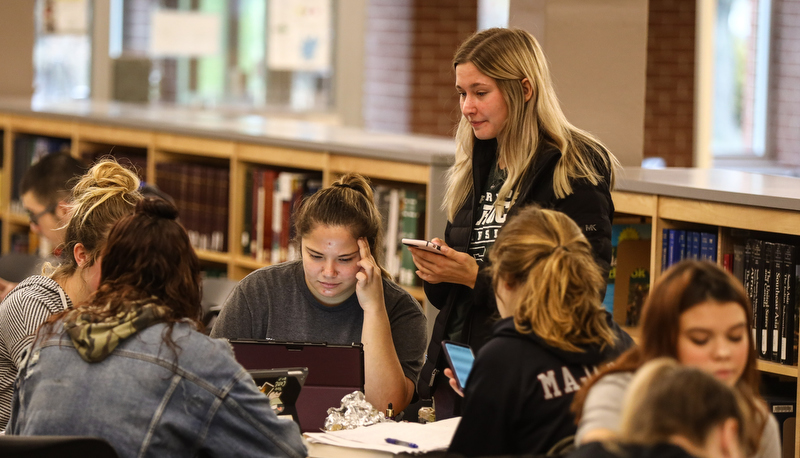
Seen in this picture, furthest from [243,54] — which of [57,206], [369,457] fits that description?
[369,457]

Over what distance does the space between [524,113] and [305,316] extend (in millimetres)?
809

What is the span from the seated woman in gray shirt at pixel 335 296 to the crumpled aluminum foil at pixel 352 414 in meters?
0.24

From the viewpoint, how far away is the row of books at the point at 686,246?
2.86 meters

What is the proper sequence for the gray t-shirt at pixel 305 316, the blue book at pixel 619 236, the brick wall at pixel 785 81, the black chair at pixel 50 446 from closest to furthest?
the black chair at pixel 50 446 < the gray t-shirt at pixel 305 316 < the blue book at pixel 619 236 < the brick wall at pixel 785 81

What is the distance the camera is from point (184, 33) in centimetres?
756

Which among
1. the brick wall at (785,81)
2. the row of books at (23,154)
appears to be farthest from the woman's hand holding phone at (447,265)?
the brick wall at (785,81)

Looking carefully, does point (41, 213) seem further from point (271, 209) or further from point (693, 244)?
point (693, 244)

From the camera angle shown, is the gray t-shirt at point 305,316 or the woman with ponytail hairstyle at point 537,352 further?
the gray t-shirt at point 305,316

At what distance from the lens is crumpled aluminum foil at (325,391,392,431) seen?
2.13 m

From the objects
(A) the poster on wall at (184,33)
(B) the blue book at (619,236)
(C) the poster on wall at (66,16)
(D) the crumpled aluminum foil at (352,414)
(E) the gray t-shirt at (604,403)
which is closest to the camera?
(E) the gray t-shirt at (604,403)

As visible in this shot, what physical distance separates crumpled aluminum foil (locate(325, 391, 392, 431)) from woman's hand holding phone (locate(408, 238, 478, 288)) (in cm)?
45

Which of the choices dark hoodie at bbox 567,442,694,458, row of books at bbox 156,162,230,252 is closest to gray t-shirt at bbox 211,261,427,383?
dark hoodie at bbox 567,442,694,458

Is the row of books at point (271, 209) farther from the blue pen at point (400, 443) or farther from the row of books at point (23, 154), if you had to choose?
the blue pen at point (400, 443)

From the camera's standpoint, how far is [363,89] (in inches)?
312
